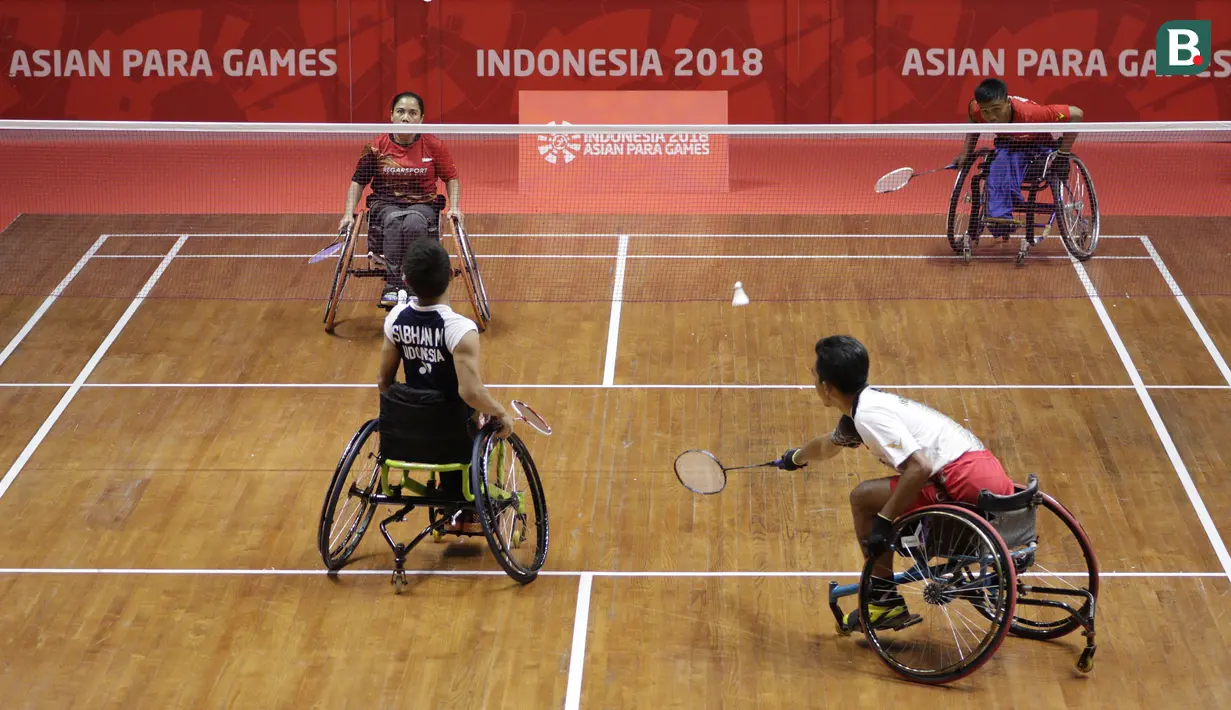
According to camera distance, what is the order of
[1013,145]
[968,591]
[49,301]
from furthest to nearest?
[1013,145] < [49,301] < [968,591]

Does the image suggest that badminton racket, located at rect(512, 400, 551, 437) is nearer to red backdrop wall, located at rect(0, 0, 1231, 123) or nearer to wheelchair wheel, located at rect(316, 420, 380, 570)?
wheelchair wheel, located at rect(316, 420, 380, 570)

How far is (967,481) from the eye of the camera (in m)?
5.23

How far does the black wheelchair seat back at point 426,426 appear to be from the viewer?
5.83 meters

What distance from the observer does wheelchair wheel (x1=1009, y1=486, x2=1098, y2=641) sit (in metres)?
5.33

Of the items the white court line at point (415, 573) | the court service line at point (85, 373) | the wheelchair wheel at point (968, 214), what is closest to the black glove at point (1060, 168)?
the wheelchair wheel at point (968, 214)

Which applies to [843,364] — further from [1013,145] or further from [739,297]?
[1013,145]

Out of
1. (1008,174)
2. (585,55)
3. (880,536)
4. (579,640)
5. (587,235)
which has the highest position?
(585,55)

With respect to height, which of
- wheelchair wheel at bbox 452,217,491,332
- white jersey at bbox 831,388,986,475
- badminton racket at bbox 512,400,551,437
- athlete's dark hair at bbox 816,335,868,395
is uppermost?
athlete's dark hair at bbox 816,335,868,395

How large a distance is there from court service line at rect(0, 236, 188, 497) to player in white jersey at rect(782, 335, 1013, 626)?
430 cm

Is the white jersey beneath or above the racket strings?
above

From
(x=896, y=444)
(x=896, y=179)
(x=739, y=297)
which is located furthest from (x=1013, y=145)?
(x=896, y=444)

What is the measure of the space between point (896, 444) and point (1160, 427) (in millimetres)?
3254

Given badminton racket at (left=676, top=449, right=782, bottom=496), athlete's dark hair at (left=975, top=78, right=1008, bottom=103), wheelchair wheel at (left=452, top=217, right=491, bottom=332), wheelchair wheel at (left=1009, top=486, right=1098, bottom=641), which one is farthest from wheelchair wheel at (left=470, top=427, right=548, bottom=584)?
athlete's dark hair at (left=975, top=78, right=1008, bottom=103)

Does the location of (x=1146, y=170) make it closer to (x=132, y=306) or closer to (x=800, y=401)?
(x=800, y=401)
